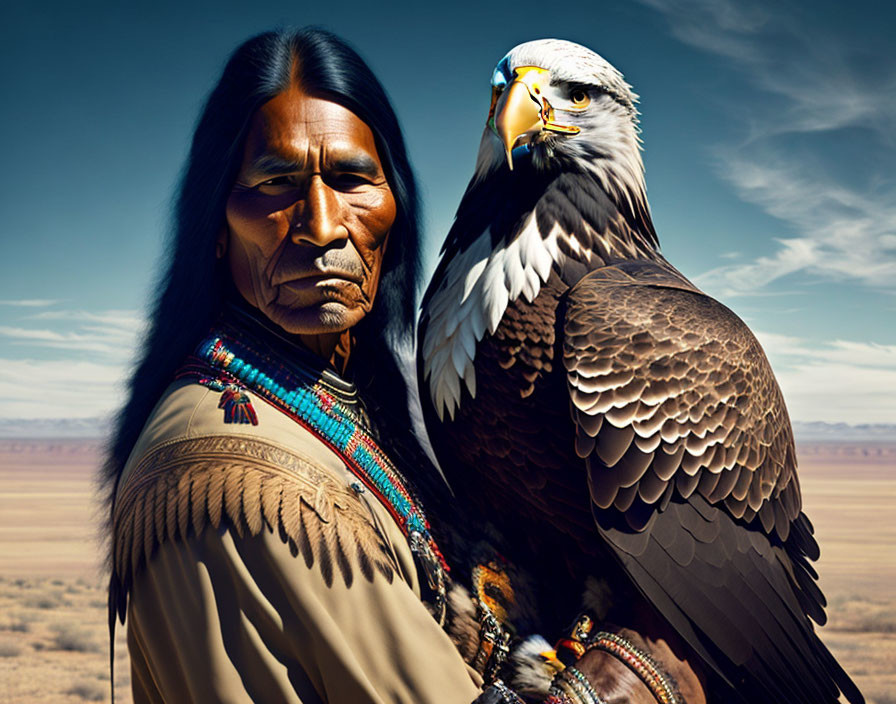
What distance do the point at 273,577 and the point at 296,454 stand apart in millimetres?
323

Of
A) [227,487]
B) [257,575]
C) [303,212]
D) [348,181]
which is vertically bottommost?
[257,575]

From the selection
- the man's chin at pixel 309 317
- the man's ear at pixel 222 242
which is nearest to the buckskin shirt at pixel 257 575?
the man's chin at pixel 309 317

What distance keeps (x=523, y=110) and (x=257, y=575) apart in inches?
61.1

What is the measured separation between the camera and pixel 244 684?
1.75m

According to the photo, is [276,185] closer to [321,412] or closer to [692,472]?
[321,412]

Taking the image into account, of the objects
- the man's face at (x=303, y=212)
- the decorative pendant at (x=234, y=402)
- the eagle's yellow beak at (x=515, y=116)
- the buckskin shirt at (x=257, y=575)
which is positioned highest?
the eagle's yellow beak at (x=515, y=116)

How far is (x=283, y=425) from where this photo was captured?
2.07 m

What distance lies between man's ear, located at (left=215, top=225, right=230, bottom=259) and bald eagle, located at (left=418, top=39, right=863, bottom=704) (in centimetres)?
67

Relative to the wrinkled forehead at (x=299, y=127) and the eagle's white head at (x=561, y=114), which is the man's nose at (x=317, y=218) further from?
the eagle's white head at (x=561, y=114)

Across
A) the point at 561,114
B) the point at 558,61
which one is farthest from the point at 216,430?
the point at 558,61

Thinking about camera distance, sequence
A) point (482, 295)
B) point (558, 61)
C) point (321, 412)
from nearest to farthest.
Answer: point (321, 412)
point (482, 295)
point (558, 61)

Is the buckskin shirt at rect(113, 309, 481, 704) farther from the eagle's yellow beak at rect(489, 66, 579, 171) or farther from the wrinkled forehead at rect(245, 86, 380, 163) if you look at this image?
the eagle's yellow beak at rect(489, 66, 579, 171)

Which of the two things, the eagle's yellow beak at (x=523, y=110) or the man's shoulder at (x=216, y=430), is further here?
the eagle's yellow beak at (x=523, y=110)

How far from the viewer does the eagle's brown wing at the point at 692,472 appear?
2111 mm
